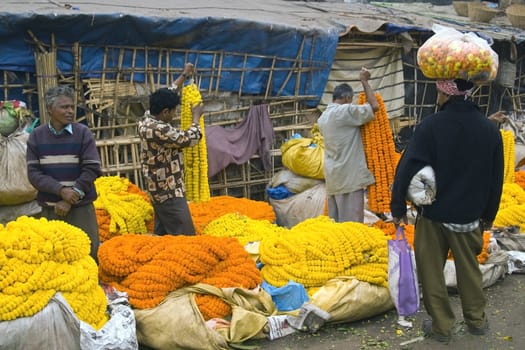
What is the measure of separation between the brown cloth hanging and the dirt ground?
331 cm

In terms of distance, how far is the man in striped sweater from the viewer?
4.48 m

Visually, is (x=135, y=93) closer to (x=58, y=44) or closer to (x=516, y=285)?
(x=58, y=44)

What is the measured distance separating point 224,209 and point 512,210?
2.95 metres

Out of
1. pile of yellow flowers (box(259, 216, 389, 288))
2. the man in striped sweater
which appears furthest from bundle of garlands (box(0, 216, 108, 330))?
pile of yellow flowers (box(259, 216, 389, 288))

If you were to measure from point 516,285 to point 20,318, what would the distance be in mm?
4023

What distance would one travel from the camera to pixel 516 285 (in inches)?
218

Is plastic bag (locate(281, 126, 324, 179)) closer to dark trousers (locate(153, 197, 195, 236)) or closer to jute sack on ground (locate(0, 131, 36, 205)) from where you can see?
dark trousers (locate(153, 197, 195, 236))

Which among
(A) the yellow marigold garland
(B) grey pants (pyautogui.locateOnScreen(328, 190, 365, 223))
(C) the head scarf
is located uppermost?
(C) the head scarf

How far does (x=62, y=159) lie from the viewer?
4547mm

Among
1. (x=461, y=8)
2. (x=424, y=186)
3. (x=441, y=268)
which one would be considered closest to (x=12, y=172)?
(x=424, y=186)

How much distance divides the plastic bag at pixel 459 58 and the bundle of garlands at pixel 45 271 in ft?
8.27

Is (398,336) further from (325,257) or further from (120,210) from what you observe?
(120,210)

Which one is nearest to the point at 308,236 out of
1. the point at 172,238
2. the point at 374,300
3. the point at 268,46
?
the point at 374,300

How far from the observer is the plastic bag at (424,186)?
13.3 ft
